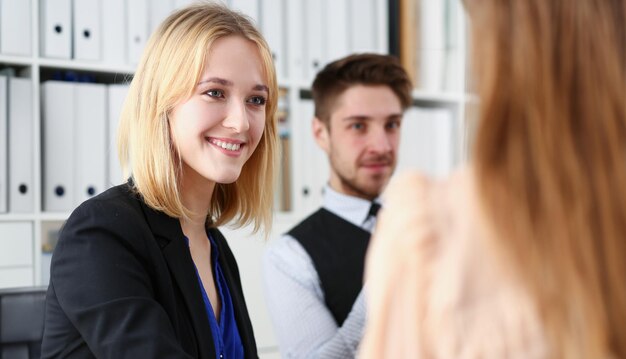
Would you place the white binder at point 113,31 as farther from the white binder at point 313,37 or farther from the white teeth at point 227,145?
the white teeth at point 227,145

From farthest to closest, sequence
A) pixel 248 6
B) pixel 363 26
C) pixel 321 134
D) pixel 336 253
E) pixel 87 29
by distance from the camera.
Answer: pixel 363 26 < pixel 248 6 < pixel 87 29 < pixel 321 134 < pixel 336 253

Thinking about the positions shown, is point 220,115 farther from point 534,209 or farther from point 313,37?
point 313,37

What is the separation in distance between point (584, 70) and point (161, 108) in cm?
94

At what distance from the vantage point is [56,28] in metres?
2.38

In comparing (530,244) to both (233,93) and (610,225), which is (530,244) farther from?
(233,93)

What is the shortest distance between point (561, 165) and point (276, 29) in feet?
7.26

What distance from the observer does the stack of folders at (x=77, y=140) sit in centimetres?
235

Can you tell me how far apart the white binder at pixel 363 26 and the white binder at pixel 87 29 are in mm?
875

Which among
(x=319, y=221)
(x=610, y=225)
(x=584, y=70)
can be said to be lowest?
(x=319, y=221)

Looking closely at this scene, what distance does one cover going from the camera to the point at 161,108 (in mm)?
1444

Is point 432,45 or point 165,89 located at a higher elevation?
point 432,45

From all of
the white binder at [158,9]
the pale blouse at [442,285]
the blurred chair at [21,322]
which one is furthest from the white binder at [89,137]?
the pale blouse at [442,285]

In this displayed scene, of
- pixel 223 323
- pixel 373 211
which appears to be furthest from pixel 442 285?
pixel 373 211

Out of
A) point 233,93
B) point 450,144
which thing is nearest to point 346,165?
point 233,93
